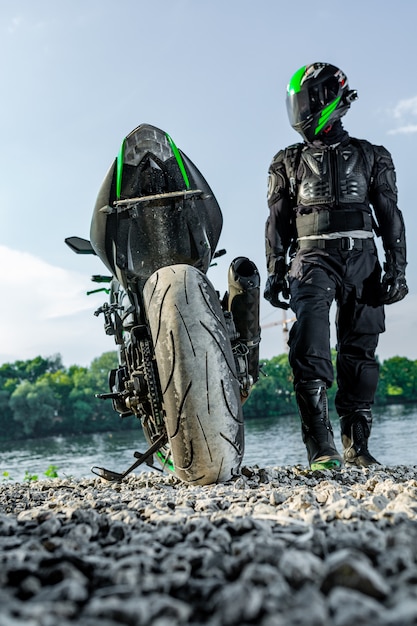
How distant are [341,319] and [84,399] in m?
55.3

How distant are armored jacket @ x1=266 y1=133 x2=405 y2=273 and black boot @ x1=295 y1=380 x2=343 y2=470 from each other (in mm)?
926

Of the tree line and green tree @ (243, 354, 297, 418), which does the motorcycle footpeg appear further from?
green tree @ (243, 354, 297, 418)

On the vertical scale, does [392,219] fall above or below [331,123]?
below

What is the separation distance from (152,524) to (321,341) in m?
2.44

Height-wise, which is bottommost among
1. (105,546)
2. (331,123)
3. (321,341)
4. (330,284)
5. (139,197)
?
(105,546)

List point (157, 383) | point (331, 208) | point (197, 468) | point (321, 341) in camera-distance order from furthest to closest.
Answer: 1. point (331, 208)
2. point (321, 341)
3. point (157, 383)
4. point (197, 468)

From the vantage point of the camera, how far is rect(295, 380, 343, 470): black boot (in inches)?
148

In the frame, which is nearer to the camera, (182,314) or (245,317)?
(182,314)

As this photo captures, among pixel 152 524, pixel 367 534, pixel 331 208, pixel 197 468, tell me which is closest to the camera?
pixel 367 534

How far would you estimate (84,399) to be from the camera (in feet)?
189

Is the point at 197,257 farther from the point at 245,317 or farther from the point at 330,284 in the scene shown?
the point at 330,284

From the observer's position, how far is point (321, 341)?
387 centimetres

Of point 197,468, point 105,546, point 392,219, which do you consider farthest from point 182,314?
point 392,219

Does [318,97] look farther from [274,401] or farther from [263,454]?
[274,401]
